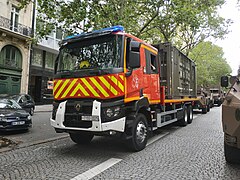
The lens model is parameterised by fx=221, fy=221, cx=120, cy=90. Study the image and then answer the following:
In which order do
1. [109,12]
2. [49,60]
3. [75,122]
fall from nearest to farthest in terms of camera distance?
[75,122]
[109,12]
[49,60]

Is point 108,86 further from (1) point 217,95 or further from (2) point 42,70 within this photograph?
(1) point 217,95

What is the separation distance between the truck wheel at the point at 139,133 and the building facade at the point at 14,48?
16454 mm

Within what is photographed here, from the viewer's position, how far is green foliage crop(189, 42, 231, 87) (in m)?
33.8

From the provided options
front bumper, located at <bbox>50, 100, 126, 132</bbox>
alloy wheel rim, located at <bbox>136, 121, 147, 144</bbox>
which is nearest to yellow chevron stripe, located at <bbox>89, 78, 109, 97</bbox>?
front bumper, located at <bbox>50, 100, 126, 132</bbox>

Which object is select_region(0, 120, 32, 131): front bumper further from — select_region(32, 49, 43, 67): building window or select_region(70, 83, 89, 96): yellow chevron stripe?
select_region(32, 49, 43, 67): building window

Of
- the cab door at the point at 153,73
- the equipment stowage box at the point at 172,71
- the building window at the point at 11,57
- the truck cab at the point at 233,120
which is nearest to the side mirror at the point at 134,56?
the cab door at the point at 153,73

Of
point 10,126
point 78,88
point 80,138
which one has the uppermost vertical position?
point 78,88

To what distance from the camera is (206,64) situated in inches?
1672

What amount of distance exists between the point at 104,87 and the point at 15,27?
1887 cm

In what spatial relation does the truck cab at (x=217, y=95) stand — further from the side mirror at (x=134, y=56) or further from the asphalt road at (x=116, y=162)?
the side mirror at (x=134, y=56)

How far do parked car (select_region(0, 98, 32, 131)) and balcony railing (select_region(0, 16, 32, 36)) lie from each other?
42.3 feet

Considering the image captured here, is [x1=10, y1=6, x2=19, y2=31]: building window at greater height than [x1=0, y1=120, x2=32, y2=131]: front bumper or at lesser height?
greater

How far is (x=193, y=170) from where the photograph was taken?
14.5ft

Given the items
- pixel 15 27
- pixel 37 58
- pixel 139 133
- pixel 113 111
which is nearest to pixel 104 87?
pixel 113 111
